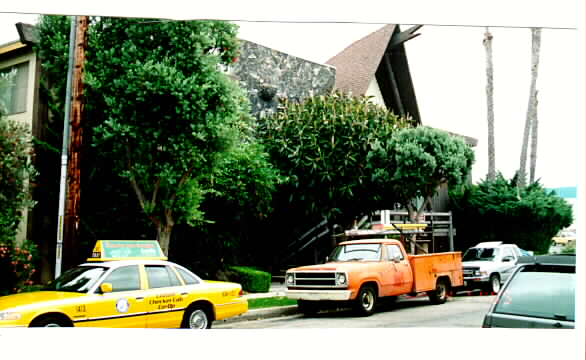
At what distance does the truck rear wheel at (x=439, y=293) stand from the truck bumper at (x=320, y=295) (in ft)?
9.28

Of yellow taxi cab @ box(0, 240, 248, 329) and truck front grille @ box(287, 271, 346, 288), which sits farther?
truck front grille @ box(287, 271, 346, 288)

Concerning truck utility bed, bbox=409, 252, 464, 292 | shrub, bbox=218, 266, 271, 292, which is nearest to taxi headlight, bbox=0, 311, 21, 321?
shrub, bbox=218, 266, 271, 292

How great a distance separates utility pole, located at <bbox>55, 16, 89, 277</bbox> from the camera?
396 inches

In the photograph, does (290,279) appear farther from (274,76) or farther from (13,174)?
(13,174)

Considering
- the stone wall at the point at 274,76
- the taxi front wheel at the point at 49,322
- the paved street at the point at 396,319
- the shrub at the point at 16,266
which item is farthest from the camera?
the stone wall at the point at 274,76

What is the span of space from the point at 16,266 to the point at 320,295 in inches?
212

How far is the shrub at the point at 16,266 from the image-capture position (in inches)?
391

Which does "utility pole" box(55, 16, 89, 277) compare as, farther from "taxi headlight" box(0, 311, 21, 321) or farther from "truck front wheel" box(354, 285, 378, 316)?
"truck front wheel" box(354, 285, 378, 316)

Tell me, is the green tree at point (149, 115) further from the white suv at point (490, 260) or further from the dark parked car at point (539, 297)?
the dark parked car at point (539, 297)

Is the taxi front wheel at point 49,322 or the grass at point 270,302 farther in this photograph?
the grass at point 270,302

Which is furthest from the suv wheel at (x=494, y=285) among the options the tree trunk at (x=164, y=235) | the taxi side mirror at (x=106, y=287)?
the taxi side mirror at (x=106, y=287)

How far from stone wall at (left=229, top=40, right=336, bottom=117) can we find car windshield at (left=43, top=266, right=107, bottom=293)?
5.65 metres
